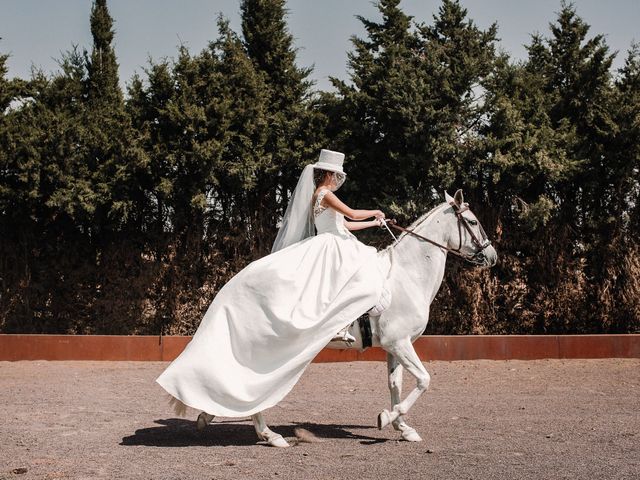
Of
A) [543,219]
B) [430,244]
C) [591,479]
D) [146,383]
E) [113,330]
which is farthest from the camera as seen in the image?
[113,330]

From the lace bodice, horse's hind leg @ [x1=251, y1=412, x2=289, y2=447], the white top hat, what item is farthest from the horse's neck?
horse's hind leg @ [x1=251, y1=412, x2=289, y2=447]

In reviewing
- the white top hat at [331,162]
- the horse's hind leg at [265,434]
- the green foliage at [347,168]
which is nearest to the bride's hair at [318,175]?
the white top hat at [331,162]

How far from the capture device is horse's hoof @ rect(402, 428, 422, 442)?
784 cm

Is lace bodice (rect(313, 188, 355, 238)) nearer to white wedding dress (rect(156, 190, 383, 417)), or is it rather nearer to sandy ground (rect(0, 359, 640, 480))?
white wedding dress (rect(156, 190, 383, 417))

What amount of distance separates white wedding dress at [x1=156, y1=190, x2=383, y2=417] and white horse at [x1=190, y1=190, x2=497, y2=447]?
1.09 ft

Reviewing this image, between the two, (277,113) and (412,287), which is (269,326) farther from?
(277,113)

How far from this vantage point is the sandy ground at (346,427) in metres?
6.57

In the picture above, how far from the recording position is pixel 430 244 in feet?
27.7

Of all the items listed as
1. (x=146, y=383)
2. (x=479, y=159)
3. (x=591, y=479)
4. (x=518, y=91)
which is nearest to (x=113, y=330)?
(x=146, y=383)

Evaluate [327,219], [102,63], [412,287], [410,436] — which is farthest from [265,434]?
[102,63]

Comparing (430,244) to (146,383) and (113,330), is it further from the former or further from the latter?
(113,330)

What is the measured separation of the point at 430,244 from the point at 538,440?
212cm

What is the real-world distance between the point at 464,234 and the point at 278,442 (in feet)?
9.14

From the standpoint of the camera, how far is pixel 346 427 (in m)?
8.81
